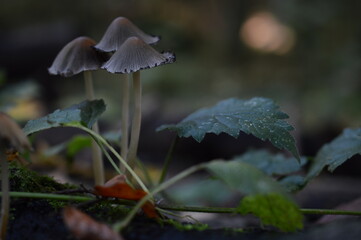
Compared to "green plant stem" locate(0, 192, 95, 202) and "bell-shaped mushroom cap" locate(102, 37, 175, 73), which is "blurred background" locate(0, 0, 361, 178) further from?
"green plant stem" locate(0, 192, 95, 202)

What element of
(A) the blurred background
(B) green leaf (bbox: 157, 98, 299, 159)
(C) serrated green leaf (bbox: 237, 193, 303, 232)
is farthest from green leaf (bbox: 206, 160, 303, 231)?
(A) the blurred background

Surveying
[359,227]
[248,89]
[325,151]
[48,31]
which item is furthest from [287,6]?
[359,227]

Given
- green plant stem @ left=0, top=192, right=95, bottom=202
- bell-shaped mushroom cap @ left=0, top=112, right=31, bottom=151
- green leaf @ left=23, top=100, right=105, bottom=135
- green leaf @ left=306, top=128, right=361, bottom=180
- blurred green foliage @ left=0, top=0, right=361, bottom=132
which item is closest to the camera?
bell-shaped mushroom cap @ left=0, top=112, right=31, bottom=151

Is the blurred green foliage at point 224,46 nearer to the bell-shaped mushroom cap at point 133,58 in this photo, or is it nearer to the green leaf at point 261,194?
the bell-shaped mushroom cap at point 133,58

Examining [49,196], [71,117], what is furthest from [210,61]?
[49,196]

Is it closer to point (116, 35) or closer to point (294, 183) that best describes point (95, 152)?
point (116, 35)

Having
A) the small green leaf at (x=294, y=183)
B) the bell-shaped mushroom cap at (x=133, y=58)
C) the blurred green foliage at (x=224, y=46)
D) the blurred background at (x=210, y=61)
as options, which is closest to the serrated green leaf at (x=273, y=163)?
the small green leaf at (x=294, y=183)
